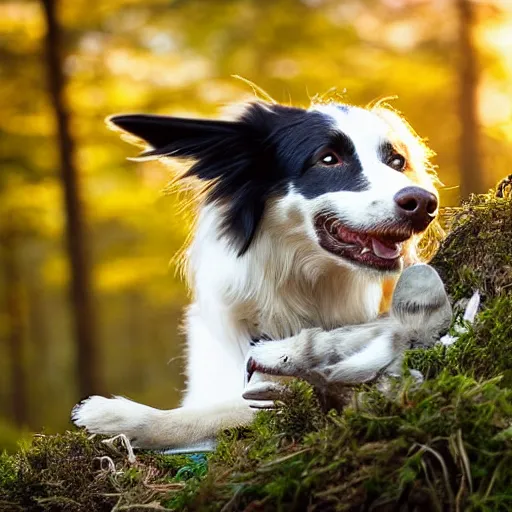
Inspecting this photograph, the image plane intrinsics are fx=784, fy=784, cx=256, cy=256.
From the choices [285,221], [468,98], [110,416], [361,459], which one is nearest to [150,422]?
[110,416]

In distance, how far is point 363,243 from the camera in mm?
2840

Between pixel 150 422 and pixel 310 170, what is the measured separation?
4.08 feet

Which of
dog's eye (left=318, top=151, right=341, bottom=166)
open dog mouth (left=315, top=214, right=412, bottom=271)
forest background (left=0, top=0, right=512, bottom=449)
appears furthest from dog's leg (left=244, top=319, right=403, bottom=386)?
forest background (left=0, top=0, right=512, bottom=449)

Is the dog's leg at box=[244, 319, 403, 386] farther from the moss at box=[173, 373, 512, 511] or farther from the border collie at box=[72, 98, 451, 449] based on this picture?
the border collie at box=[72, 98, 451, 449]

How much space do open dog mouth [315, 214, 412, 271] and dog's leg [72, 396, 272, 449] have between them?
715 mm

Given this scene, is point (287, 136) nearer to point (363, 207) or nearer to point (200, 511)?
point (363, 207)

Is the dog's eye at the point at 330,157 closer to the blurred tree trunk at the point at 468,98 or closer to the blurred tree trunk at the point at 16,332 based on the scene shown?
the blurred tree trunk at the point at 468,98

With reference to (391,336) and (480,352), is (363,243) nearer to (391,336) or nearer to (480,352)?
(391,336)

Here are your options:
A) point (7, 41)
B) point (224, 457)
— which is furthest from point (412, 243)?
point (7, 41)

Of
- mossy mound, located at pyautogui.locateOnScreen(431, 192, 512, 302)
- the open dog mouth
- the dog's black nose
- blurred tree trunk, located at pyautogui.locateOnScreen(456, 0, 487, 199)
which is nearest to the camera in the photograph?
mossy mound, located at pyautogui.locateOnScreen(431, 192, 512, 302)

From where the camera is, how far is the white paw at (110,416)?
2.28 meters

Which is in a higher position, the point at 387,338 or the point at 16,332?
the point at 387,338

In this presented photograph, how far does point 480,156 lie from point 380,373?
8.54 meters

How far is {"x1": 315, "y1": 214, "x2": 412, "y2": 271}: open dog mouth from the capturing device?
2736 millimetres
